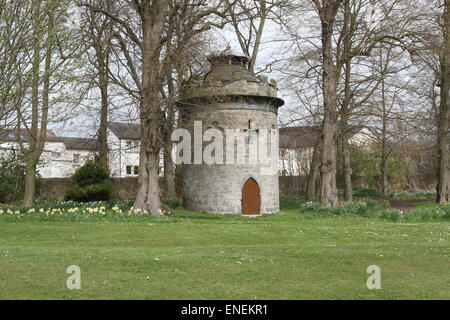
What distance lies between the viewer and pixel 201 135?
2391 cm

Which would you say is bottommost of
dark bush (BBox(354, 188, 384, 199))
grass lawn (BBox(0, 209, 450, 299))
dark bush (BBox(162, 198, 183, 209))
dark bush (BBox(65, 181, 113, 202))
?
grass lawn (BBox(0, 209, 450, 299))

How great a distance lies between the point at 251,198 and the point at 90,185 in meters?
8.79

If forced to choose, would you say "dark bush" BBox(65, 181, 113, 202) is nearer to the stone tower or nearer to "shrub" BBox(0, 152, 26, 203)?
"shrub" BBox(0, 152, 26, 203)

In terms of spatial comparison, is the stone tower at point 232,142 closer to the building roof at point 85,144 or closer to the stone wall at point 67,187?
the building roof at point 85,144

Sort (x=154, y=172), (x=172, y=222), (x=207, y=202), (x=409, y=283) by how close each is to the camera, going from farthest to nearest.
Result: (x=207, y=202), (x=154, y=172), (x=172, y=222), (x=409, y=283)

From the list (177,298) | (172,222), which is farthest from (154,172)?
(177,298)

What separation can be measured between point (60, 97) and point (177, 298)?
6.65 meters

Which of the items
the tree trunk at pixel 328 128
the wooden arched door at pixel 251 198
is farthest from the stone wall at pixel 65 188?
the tree trunk at pixel 328 128

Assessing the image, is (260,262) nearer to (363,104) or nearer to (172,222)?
(172,222)

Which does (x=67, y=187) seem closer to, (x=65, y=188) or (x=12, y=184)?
(x=65, y=188)

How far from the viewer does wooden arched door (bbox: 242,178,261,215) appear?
23391 mm

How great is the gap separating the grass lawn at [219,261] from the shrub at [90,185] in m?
8.86

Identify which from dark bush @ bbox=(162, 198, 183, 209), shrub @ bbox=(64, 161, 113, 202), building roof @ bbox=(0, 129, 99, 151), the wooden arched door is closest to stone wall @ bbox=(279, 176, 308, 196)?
building roof @ bbox=(0, 129, 99, 151)

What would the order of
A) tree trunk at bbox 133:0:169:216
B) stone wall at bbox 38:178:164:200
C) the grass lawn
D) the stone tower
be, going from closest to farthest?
1. the grass lawn
2. tree trunk at bbox 133:0:169:216
3. the stone tower
4. stone wall at bbox 38:178:164:200
